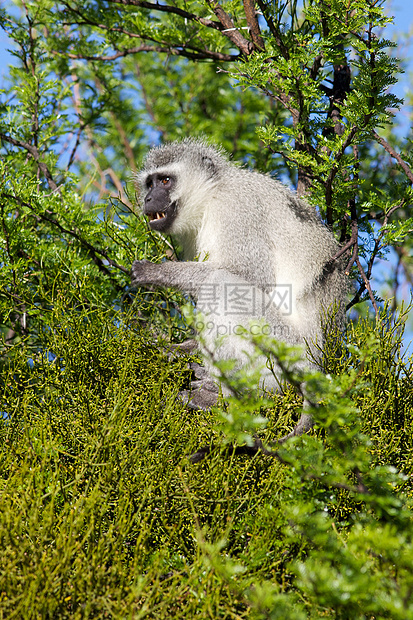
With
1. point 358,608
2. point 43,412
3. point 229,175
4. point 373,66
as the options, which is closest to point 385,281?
point 229,175

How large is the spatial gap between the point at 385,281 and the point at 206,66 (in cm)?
253

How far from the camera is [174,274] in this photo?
9.96 feet

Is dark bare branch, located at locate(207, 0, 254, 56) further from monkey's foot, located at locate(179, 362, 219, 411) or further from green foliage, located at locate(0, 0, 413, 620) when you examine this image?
monkey's foot, located at locate(179, 362, 219, 411)

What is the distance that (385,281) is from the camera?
3967 mm

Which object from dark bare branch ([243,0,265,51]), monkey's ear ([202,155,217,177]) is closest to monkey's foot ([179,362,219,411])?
monkey's ear ([202,155,217,177])

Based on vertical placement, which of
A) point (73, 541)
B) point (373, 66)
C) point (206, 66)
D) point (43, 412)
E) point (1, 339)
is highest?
point (206, 66)

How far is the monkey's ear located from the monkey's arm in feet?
2.43

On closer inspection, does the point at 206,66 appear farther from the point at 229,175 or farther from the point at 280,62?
the point at 280,62

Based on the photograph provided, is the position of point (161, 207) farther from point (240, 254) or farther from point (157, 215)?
point (240, 254)

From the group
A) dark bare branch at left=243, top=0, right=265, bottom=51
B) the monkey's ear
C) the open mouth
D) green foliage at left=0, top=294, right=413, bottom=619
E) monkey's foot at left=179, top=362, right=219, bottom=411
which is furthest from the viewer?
the monkey's ear

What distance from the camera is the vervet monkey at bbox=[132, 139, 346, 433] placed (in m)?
2.91

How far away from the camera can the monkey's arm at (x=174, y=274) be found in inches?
117

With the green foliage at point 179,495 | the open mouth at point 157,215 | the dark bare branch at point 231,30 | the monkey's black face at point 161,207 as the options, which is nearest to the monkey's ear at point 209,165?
the monkey's black face at point 161,207

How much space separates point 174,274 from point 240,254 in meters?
0.39
